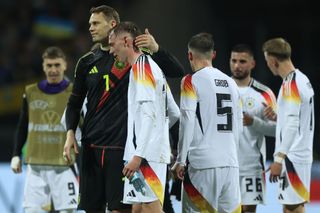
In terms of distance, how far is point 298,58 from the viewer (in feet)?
49.6

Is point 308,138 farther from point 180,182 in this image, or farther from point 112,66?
point 112,66

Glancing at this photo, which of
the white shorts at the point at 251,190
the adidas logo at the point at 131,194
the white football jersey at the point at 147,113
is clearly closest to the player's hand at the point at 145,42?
the white football jersey at the point at 147,113

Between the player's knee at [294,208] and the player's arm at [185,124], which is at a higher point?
the player's arm at [185,124]

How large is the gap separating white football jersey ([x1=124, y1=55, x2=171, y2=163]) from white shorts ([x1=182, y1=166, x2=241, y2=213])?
58cm

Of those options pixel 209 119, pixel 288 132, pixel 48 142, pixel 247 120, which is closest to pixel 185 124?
pixel 209 119

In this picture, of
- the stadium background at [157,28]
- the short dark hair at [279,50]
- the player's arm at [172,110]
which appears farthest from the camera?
the stadium background at [157,28]

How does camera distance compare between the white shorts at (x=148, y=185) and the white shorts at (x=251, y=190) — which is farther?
the white shorts at (x=251, y=190)

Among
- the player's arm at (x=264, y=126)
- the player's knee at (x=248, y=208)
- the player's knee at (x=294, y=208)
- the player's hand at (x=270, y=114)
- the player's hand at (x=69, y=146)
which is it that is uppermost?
the player's hand at (x=270, y=114)

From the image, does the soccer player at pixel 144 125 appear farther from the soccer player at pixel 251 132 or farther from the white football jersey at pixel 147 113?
the soccer player at pixel 251 132

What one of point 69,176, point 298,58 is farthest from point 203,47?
point 298,58

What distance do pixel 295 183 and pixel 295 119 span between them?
2.26ft

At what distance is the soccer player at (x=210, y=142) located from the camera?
7375 millimetres

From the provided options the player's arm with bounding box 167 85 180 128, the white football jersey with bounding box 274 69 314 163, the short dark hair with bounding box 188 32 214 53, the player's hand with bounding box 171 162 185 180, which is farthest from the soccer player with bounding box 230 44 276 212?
the player's hand with bounding box 171 162 185 180

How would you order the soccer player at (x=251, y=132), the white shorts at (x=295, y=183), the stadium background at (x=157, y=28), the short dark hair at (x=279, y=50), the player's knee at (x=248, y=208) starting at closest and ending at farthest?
the white shorts at (x=295, y=183) < the short dark hair at (x=279, y=50) < the soccer player at (x=251, y=132) < the player's knee at (x=248, y=208) < the stadium background at (x=157, y=28)
